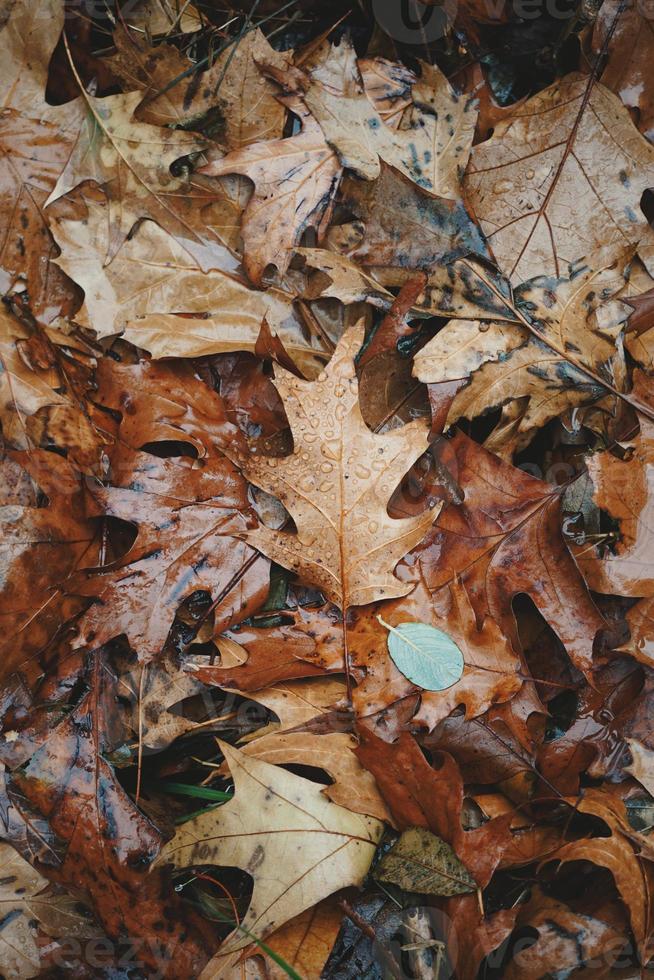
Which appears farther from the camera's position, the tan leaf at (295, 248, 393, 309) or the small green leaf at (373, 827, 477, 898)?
the tan leaf at (295, 248, 393, 309)

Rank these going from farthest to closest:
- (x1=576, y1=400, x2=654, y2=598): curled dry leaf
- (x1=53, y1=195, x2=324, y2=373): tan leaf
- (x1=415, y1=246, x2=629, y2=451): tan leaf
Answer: (x1=53, y1=195, x2=324, y2=373): tan leaf → (x1=415, y1=246, x2=629, y2=451): tan leaf → (x1=576, y1=400, x2=654, y2=598): curled dry leaf

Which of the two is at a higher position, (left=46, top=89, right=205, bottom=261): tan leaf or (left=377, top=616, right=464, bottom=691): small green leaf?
(left=46, top=89, right=205, bottom=261): tan leaf

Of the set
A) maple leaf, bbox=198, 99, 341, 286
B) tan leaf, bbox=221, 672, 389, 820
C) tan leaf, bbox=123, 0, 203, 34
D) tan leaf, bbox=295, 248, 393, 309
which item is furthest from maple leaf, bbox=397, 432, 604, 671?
tan leaf, bbox=123, 0, 203, 34

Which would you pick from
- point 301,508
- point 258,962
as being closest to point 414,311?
point 301,508

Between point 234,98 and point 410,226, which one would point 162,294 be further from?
point 410,226

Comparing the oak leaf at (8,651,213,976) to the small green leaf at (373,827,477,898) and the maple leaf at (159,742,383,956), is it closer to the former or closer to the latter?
the maple leaf at (159,742,383,956)
